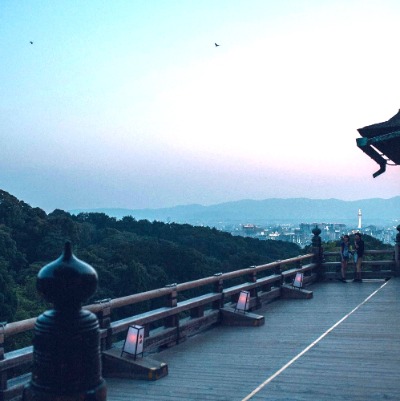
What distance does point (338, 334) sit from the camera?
9281 mm

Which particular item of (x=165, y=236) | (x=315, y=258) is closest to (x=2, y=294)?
(x=315, y=258)

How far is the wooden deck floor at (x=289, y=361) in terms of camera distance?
609cm

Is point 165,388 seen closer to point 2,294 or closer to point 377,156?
point 377,156

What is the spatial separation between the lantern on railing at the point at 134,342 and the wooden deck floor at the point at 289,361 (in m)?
0.36

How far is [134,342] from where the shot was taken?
22.3 ft

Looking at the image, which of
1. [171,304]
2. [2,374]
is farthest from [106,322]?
[2,374]

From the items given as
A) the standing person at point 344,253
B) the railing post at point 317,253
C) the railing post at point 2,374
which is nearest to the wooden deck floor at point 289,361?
the railing post at point 2,374

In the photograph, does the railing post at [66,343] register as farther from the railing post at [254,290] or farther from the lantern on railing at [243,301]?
the railing post at [254,290]

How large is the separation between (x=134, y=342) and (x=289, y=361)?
2.00m

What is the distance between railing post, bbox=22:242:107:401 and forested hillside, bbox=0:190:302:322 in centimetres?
3359

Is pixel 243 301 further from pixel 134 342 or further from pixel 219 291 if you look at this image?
pixel 134 342

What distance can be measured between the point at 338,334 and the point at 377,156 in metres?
2.89

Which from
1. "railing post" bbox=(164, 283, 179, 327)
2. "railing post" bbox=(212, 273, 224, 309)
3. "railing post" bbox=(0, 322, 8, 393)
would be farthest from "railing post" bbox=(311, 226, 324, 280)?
"railing post" bbox=(0, 322, 8, 393)

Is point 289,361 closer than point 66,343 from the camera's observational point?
No
